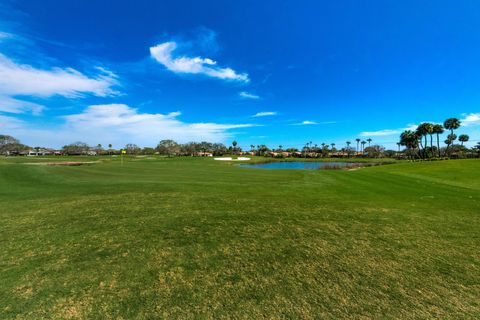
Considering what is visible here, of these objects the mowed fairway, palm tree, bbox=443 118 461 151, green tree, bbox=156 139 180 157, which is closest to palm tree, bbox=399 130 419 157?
palm tree, bbox=443 118 461 151

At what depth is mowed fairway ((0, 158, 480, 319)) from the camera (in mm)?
3057

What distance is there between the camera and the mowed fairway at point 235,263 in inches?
120

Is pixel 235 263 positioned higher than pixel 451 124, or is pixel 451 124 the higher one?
pixel 451 124

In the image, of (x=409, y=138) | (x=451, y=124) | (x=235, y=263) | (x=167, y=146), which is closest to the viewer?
(x=235, y=263)

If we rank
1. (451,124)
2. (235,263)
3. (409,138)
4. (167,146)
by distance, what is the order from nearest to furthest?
1. (235,263)
2. (451,124)
3. (409,138)
4. (167,146)

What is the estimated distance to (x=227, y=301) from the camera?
3154mm

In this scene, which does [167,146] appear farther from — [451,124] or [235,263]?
[235,263]

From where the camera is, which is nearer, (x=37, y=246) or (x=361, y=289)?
(x=361, y=289)

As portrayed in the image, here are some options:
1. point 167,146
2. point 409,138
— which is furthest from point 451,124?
point 167,146

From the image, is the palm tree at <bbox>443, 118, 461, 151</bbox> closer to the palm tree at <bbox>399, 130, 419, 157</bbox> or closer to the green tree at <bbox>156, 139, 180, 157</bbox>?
the palm tree at <bbox>399, 130, 419, 157</bbox>

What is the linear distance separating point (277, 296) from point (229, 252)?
1.58 m

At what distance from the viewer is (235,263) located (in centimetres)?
423

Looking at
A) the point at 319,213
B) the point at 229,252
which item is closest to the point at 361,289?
the point at 229,252

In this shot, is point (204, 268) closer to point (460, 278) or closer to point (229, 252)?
point (229, 252)
